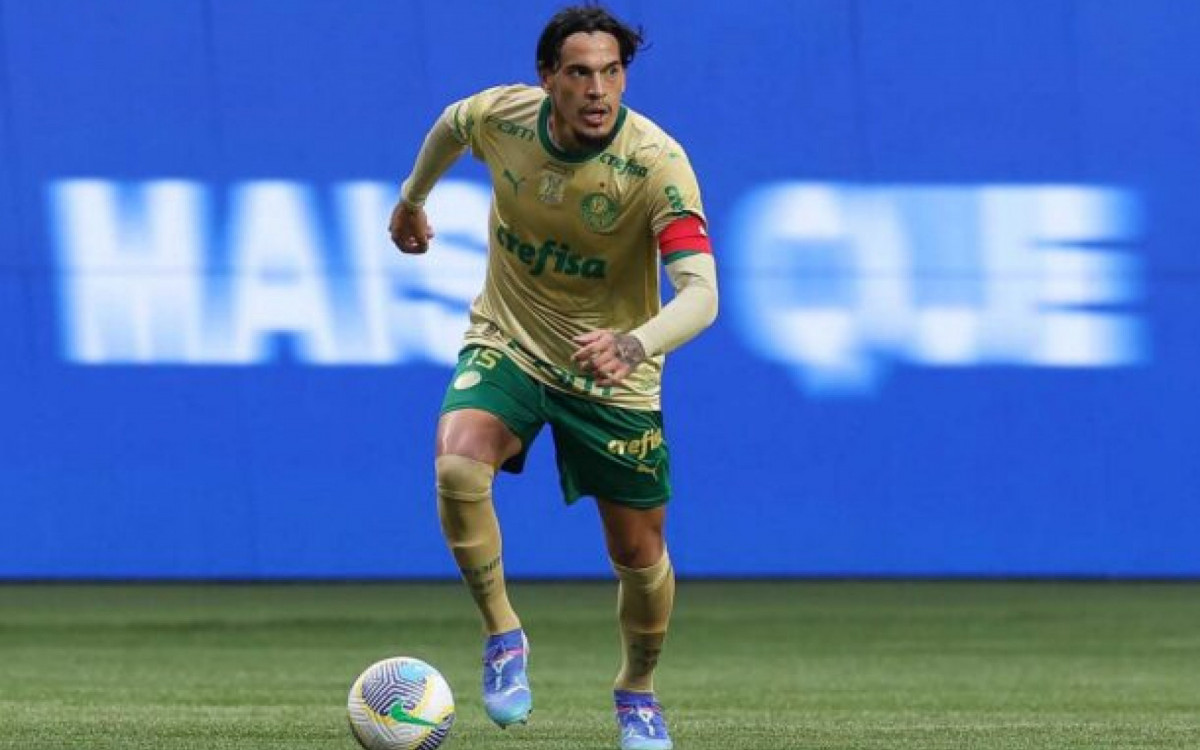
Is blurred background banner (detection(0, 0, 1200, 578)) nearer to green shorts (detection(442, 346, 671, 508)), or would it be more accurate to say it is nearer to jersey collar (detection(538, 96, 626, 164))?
green shorts (detection(442, 346, 671, 508))

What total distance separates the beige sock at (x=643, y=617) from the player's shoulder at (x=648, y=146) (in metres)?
1.27

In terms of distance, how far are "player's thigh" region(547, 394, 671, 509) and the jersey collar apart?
738 millimetres

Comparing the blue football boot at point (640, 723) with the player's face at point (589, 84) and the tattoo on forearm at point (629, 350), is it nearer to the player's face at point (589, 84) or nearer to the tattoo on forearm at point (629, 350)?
the tattoo on forearm at point (629, 350)

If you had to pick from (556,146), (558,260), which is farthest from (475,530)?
A: (556,146)

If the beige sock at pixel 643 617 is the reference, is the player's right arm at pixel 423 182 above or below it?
above

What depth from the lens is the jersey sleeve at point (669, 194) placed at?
307 inches

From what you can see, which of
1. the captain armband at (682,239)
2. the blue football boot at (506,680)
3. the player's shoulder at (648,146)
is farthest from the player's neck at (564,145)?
the blue football boot at (506,680)

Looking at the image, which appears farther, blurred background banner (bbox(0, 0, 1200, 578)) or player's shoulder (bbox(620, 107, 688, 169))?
blurred background banner (bbox(0, 0, 1200, 578))

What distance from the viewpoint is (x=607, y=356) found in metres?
7.08

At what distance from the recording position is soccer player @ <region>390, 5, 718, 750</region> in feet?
25.6

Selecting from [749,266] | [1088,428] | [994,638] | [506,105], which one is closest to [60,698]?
[506,105]

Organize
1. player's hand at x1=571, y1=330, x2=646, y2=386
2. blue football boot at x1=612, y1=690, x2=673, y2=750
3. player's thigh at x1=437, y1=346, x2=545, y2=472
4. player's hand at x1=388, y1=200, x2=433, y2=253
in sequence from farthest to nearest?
1. player's hand at x1=388, y1=200, x2=433, y2=253
2. blue football boot at x1=612, y1=690, x2=673, y2=750
3. player's thigh at x1=437, y1=346, x2=545, y2=472
4. player's hand at x1=571, y1=330, x2=646, y2=386

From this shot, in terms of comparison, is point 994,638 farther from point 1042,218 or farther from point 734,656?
point 1042,218

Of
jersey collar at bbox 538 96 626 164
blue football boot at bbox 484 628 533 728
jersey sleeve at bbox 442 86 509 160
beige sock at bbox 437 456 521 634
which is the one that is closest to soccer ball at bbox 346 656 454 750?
blue football boot at bbox 484 628 533 728
